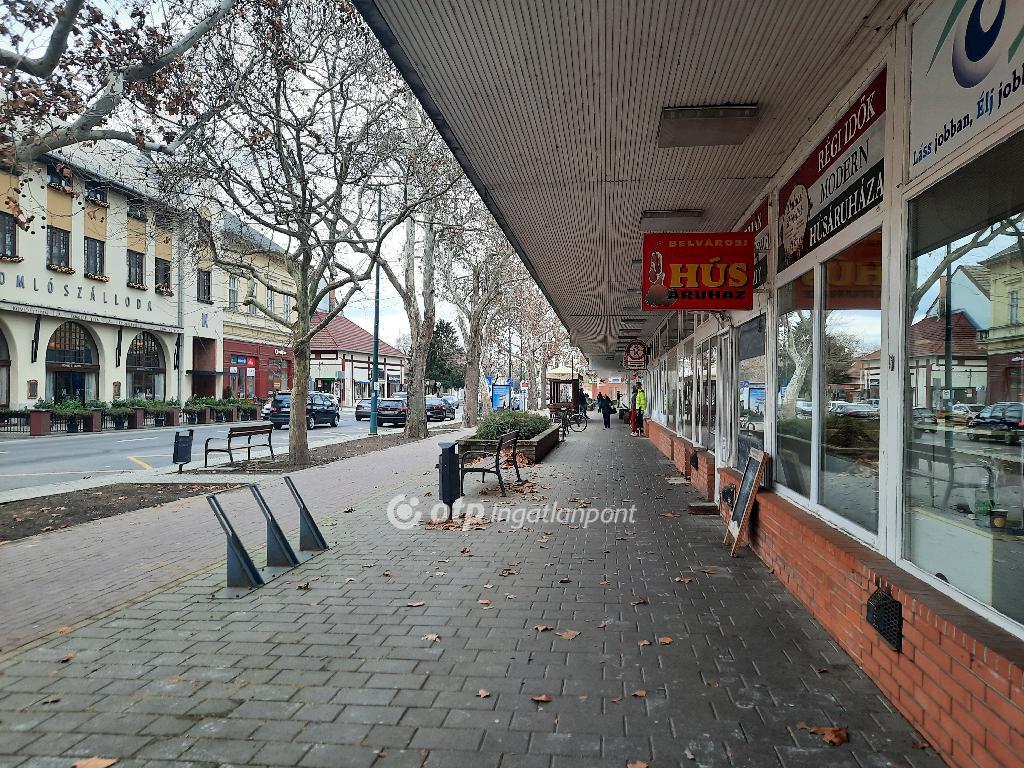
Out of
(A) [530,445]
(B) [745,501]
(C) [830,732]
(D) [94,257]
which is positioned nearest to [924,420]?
(C) [830,732]

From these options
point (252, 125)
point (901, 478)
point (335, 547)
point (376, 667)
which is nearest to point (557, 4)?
point (901, 478)

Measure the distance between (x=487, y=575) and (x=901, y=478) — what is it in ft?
11.3

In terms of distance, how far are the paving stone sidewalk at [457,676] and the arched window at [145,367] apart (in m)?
33.2

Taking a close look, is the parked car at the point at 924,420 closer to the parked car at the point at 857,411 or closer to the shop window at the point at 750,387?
the parked car at the point at 857,411

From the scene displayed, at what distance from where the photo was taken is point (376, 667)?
13.5 feet

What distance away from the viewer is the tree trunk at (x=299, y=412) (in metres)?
15.7

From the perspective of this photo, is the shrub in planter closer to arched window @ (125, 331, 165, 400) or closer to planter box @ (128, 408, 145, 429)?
planter box @ (128, 408, 145, 429)

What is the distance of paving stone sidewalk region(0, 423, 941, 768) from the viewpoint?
316 cm

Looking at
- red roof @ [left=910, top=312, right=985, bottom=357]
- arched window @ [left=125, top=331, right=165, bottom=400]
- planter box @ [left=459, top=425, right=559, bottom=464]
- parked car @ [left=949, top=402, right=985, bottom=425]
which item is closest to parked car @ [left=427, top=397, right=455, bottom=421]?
arched window @ [left=125, top=331, right=165, bottom=400]

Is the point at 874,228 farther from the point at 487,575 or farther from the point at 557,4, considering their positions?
the point at 487,575

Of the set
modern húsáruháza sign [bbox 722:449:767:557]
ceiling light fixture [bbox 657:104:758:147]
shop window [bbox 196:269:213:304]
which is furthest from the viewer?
shop window [bbox 196:269:213:304]

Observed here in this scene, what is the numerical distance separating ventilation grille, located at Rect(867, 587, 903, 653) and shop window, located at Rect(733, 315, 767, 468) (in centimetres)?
363

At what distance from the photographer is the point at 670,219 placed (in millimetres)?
9062

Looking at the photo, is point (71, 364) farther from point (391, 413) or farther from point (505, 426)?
point (505, 426)
